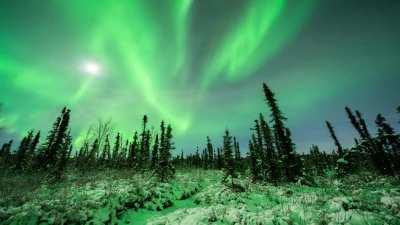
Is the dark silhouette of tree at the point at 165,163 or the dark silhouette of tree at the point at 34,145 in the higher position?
the dark silhouette of tree at the point at 34,145

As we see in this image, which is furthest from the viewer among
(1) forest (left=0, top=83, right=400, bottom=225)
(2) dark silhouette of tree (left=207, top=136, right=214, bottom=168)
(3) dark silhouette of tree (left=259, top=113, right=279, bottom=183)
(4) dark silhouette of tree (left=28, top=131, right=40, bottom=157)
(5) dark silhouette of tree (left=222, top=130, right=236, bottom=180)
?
(2) dark silhouette of tree (left=207, top=136, right=214, bottom=168)

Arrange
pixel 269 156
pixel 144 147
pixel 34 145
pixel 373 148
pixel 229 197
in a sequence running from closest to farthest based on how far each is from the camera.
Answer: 1. pixel 229 197
2. pixel 269 156
3. pixel 373 148
4. pixel 144 147
5. pixel 34 145

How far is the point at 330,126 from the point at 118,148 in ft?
221

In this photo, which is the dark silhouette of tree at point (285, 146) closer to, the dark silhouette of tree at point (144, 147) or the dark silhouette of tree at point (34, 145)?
the dark silhouette of tree at point (144, 147)

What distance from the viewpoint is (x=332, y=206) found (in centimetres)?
1125

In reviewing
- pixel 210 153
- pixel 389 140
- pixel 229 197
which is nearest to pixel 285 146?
pixel 229 197

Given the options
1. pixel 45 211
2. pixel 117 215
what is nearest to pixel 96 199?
pixel 117 215

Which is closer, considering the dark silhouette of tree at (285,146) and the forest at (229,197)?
the forest at (229,197)

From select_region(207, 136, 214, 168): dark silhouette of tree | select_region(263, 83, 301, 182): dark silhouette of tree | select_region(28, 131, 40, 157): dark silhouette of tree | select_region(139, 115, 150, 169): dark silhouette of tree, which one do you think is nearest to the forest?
select_region(263, 83, 301, 182): dark silhouette of tree

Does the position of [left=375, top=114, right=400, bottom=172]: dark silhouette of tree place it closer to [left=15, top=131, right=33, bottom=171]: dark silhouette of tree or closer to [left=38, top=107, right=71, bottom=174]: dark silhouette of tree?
[left=38, top=107, right=71, bottom=174]: dark silhouette of tree

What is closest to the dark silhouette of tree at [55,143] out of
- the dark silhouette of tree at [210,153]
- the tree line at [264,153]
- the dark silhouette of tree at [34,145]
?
the tree line at [264,153]

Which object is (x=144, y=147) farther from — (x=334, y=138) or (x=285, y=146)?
(x=334, y=138)

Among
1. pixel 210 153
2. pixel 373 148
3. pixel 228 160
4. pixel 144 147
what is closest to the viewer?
pixel 228 160

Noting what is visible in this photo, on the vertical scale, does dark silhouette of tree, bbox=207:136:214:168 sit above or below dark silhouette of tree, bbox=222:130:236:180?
above
